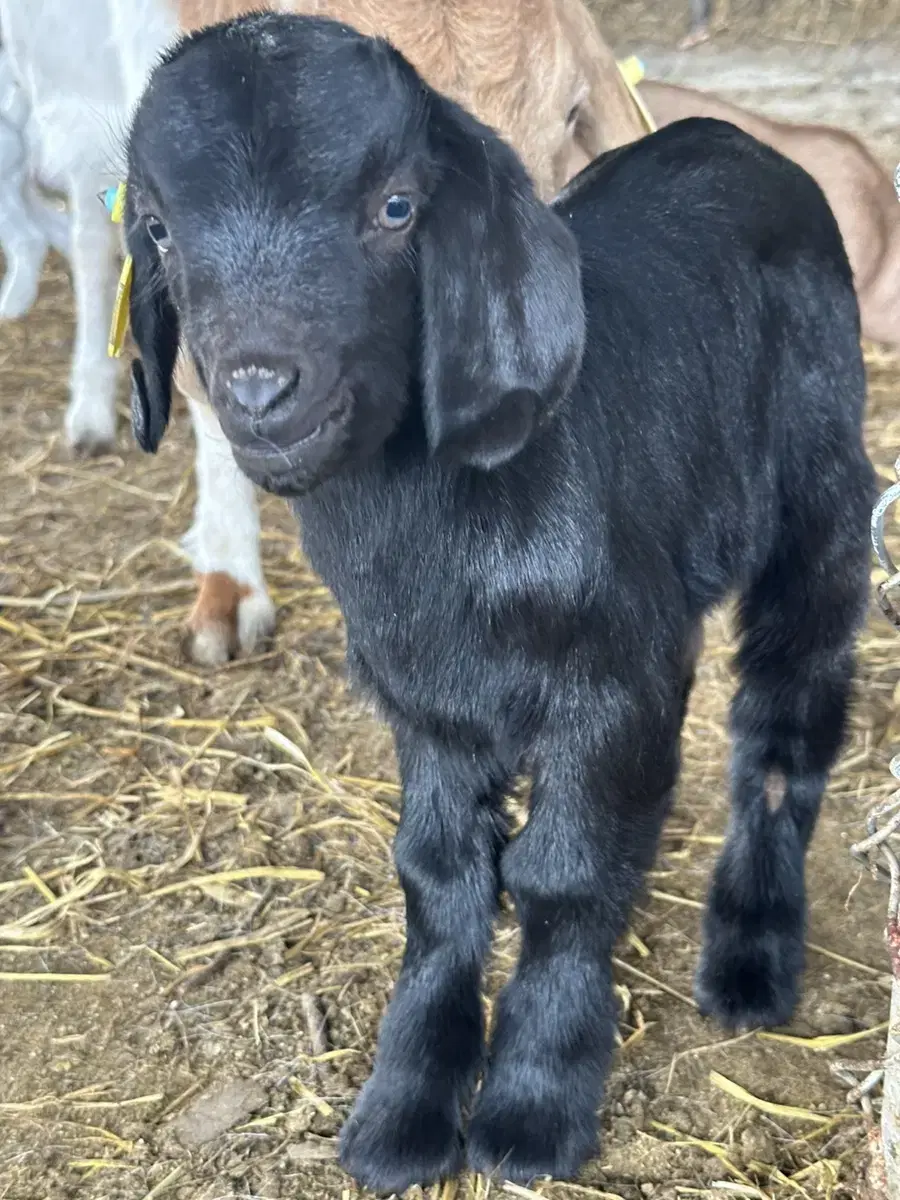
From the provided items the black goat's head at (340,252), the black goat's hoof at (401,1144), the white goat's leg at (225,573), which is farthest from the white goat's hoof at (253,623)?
the black goat's head at (340,252)

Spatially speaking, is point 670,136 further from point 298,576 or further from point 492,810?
point 298,576

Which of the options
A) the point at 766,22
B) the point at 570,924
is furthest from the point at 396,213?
the point at 766,22

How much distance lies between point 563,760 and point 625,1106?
680 millimetres

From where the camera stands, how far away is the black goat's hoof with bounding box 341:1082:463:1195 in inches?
81.5

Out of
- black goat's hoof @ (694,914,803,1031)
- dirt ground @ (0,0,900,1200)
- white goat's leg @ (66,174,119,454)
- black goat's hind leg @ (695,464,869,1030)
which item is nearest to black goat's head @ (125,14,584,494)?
black goat's hind leg @ (695,464,869,1030)

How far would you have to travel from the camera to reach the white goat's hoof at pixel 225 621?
3.55m

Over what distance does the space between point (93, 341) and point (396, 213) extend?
11.1ft

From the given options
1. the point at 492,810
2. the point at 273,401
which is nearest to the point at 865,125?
the point at 492,810

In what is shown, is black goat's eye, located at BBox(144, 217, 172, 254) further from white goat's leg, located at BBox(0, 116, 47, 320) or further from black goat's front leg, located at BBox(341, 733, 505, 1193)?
white goat's leg, located at BBox(0, 116, 47, 320)

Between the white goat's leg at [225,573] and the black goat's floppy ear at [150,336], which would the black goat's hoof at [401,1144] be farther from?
the white goat's leg at [225,573]

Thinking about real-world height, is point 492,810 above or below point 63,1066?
above

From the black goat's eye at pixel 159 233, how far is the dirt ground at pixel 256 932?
1.19m

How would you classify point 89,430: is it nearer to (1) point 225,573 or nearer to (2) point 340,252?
(1) point 225,573

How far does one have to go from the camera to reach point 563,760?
1.89m
